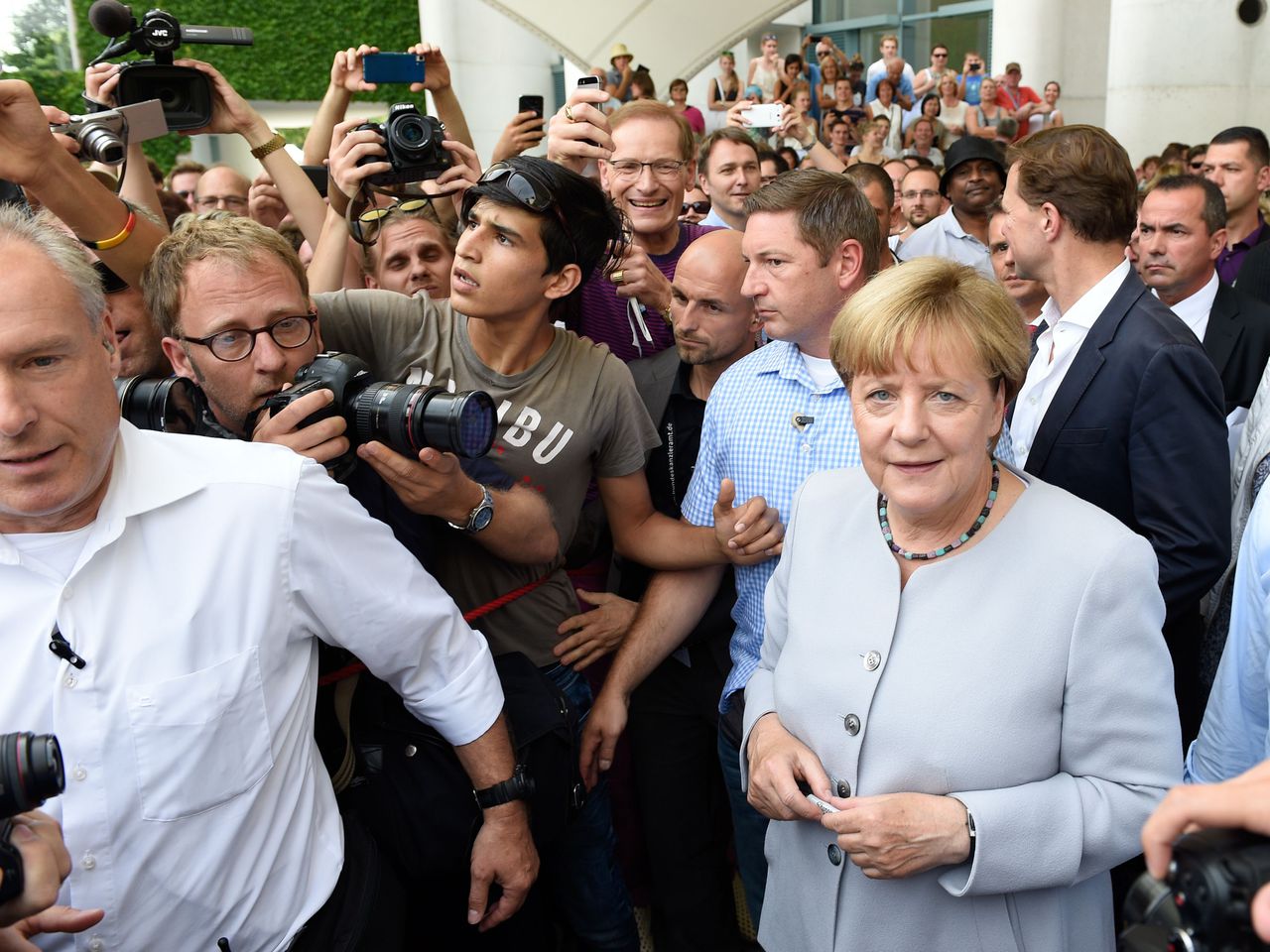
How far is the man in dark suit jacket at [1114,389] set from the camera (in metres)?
2.51

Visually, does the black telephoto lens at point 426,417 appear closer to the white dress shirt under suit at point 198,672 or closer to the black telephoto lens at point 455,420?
the black telephoto lens at point 455,420

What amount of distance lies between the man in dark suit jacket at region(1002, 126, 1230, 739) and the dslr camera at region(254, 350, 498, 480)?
1.53m

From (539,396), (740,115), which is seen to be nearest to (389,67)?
(539,396)

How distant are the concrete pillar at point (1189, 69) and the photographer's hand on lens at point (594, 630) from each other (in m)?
9.74

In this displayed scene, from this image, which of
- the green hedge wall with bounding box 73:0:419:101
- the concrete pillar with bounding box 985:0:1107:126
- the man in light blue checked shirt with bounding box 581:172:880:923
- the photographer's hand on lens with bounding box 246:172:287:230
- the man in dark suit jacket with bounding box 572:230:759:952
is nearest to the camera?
the man in light blue checked shirt with bounding box 581:172:880:923

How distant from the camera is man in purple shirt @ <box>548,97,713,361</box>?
339 cm

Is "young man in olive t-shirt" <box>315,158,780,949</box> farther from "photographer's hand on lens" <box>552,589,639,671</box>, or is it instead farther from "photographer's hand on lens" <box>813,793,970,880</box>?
"photographer's hand on lens" <box>813,793,970,880</box>

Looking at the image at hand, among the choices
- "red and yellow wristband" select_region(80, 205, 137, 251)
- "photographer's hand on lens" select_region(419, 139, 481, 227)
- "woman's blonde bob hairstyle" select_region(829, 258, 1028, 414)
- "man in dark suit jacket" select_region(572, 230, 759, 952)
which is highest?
"photographer's hand on lens" select_region(419, 139, 481, 227)

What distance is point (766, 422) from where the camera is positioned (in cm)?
272

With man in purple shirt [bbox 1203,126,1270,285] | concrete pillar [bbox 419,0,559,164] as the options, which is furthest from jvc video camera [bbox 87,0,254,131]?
concrete pillar [bbox 419,0,559,164]

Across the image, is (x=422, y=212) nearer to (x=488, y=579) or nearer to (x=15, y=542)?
(x=488, y=579)

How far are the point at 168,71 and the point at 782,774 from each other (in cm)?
296

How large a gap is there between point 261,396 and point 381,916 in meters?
1.08

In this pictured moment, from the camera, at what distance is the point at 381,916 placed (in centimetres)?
198
